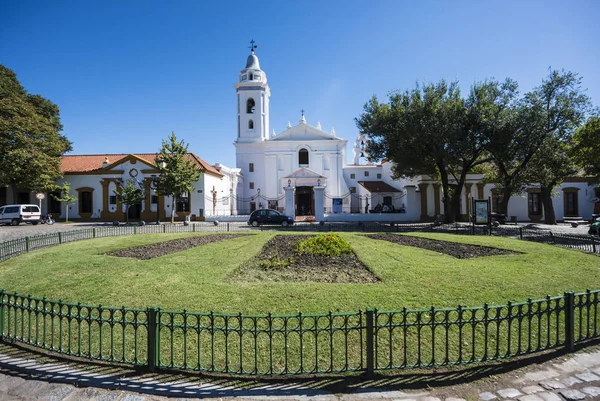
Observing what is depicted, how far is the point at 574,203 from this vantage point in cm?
3009

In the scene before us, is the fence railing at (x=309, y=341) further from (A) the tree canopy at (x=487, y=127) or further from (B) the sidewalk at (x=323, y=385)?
(A) the tree canopy at (x=487, y=127)

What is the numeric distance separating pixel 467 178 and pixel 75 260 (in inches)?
1165

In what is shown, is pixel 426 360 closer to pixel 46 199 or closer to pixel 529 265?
pixel 529 265

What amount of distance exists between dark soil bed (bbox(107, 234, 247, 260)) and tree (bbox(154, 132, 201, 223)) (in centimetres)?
1338

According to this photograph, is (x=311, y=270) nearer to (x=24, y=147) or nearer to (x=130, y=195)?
(x=130, y=195)

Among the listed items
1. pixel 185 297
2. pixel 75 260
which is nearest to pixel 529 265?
pixel 185 297

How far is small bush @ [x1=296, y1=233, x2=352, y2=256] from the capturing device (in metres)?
9.88

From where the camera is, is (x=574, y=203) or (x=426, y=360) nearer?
(x=426, y=360)

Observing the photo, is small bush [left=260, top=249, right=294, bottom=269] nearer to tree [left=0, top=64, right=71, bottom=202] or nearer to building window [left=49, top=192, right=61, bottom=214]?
tree [left=0, top=64, right=71, bottom=202]

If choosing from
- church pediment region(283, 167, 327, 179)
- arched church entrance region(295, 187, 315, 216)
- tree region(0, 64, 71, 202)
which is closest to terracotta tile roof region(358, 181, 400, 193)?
church pediment region(283, 167, 327, 179)

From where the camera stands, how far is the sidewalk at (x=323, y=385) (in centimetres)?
358

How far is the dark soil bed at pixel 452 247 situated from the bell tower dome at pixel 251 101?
29678 mm

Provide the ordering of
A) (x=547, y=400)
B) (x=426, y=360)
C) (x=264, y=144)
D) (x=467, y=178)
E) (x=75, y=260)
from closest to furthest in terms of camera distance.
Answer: (x=547, y=400) < (x=426, y=360) < (x=75, y=260) < (x=467, y=178) < (x=264, y=144)

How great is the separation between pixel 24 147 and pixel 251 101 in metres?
23.6
